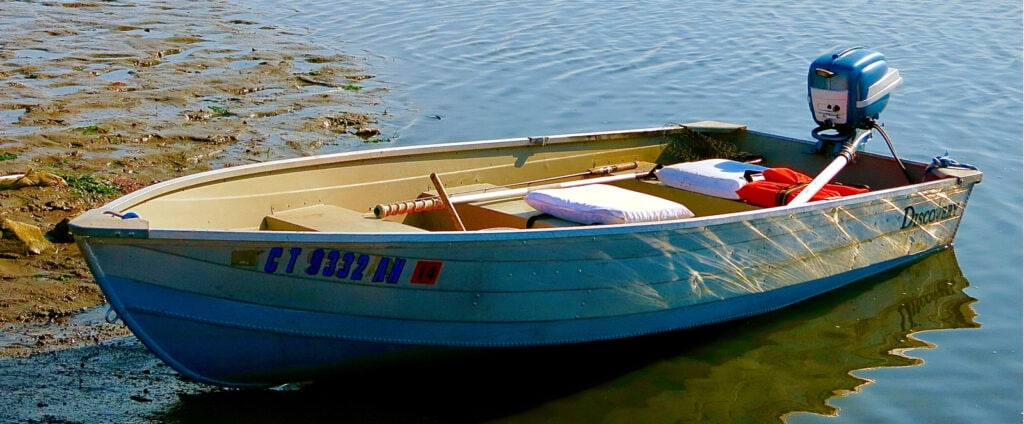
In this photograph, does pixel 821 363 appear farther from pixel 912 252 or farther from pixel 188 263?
pixel 188 263

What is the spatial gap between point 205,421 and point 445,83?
8.96 m

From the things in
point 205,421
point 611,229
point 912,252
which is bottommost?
point 205,421

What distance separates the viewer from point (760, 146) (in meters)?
9.12

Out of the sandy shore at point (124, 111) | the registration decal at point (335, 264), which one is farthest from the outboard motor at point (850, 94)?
the sandy shore at point (124, 111)

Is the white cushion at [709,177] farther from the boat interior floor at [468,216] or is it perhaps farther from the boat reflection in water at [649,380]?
the boat reflection in water at [649,380]

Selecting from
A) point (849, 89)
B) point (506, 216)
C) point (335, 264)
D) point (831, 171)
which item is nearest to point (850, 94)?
point (849, 89)

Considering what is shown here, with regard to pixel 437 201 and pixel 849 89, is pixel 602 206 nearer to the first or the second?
pixel 437 201

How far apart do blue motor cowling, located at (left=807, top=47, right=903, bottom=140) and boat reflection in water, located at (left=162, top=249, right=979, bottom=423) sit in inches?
54.0

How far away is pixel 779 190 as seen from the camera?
24.3 feet

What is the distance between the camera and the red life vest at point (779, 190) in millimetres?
7371

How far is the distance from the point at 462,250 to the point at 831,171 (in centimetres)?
305

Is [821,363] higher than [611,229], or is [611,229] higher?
[611,229]

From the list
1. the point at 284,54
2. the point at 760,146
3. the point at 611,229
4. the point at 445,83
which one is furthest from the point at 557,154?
the point at 284,54

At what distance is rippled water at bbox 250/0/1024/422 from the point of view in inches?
272
